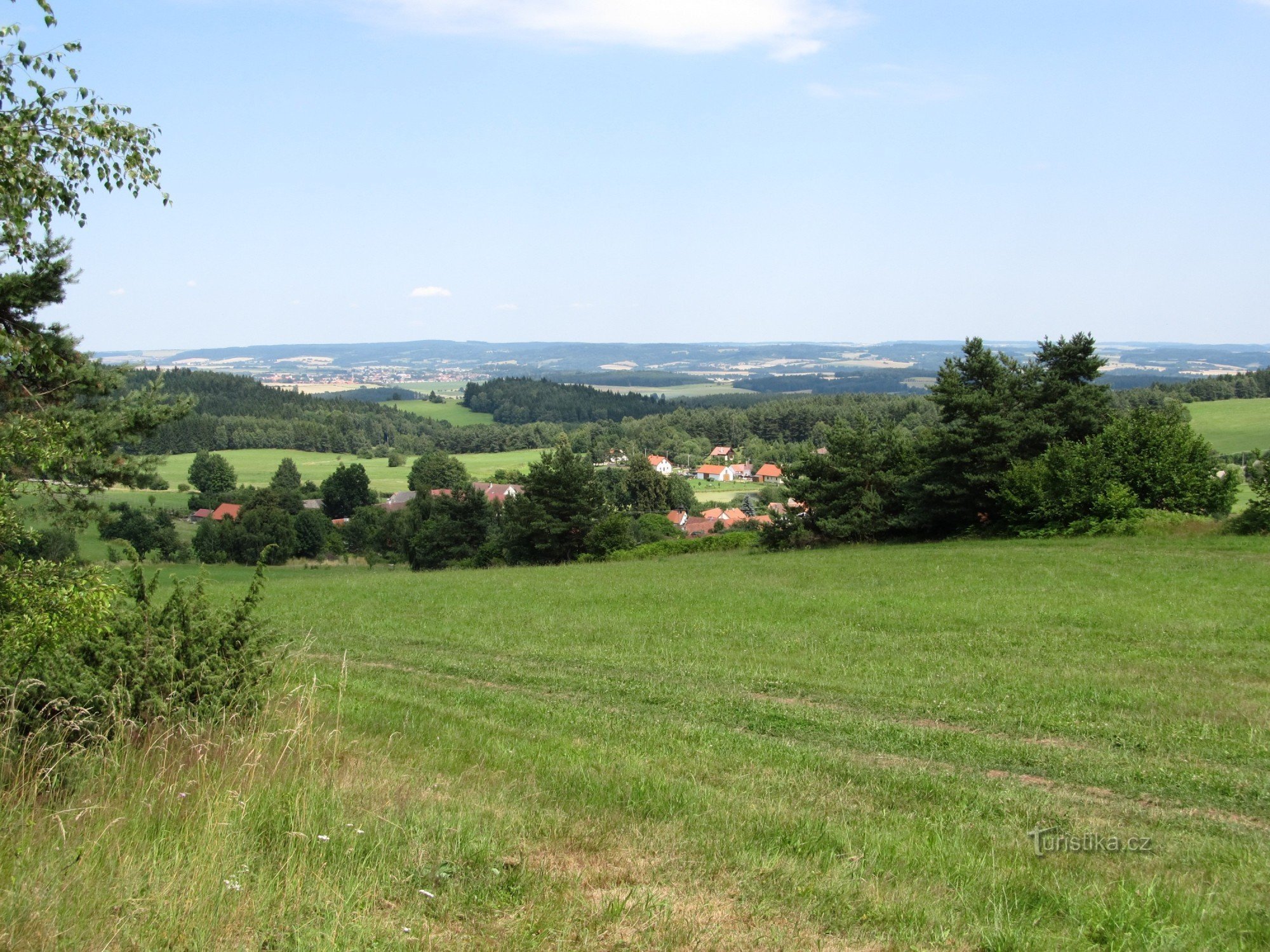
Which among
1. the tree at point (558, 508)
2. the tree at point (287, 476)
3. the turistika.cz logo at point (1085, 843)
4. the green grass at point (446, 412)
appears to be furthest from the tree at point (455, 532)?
the green grass at point (446, 412)

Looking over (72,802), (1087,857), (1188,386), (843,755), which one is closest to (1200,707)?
(843,755)

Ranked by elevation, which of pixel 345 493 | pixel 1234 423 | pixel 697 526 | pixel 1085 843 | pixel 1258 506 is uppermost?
pixel 1085 843

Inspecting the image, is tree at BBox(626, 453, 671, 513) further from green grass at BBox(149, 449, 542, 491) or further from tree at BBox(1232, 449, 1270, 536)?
tree at BBox(1232, 449, 1270, 536)

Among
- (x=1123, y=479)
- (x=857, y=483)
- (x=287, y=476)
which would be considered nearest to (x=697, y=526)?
(x=857, y=483)

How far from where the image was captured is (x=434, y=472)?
90.7 meters

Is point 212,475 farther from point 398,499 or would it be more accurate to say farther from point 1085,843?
point 1085,843

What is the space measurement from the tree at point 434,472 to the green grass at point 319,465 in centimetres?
596

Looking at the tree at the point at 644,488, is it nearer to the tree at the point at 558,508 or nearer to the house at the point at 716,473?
the tree at the point at 558,508

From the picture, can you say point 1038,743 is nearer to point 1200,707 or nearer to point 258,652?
point 1200,707

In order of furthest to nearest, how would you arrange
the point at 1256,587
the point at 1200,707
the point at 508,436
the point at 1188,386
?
the point at 508,436 → the point at 1188,386 → the point at 1256,587 → the point at 1200,707

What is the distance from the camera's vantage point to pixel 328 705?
872cm

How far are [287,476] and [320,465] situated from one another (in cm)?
1683

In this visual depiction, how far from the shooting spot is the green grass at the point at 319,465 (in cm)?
10300

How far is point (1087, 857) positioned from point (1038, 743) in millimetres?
3752
